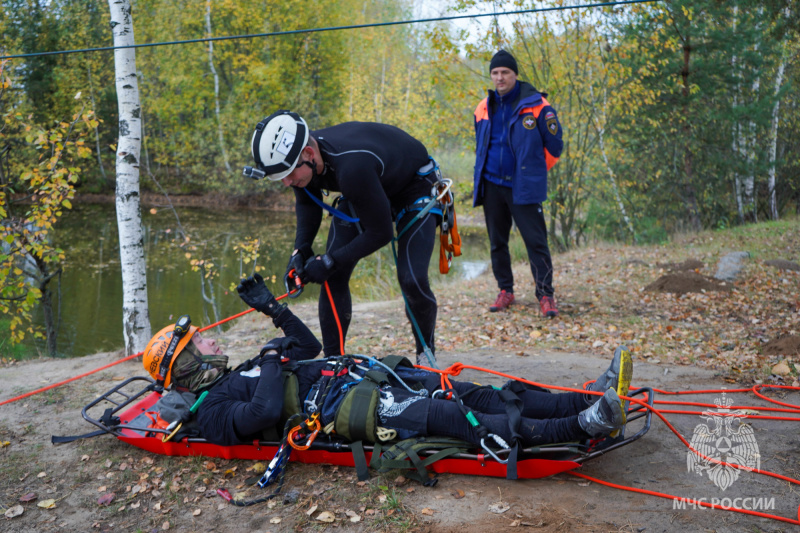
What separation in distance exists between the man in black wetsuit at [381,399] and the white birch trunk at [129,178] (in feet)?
8.63

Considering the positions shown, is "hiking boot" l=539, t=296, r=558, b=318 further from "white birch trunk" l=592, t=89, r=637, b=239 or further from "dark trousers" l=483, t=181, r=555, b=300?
"white birch trunk" l=592, t=89, r=637, b=239

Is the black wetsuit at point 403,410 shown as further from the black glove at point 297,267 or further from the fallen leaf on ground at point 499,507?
the black glove at point 297,267

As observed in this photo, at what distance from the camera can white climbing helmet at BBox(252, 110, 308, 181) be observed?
136 inches

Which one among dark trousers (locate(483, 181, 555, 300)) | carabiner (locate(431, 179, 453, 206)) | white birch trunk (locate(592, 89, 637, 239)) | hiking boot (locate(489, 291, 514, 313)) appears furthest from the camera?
white birch trunk (locate(592, 89, 637, 239))

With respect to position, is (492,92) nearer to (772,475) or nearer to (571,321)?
(571,321)

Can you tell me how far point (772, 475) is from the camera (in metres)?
3.05

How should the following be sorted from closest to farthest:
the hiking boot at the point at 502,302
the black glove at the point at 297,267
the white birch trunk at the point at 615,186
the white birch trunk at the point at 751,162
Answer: the black glove at the point at 297,267 < the hiking boot at the point at 502,302 < the white birch trunk at the point at 615,186 < the white birch trunk at the point at 751,162

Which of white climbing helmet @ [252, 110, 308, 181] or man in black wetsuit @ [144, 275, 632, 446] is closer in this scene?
man in black wetsuit @ [144, 275, 632, 446]

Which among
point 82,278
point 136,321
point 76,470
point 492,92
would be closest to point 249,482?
point 76,470

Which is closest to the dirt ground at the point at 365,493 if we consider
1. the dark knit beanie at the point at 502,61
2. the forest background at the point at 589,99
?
the dark knit beanie at the point at 502,61

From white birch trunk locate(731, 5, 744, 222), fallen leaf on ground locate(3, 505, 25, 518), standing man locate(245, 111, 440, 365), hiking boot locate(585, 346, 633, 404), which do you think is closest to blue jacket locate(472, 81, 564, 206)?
standing man locate(245, 111, 440, 365)

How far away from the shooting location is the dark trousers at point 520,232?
6645 millimetres

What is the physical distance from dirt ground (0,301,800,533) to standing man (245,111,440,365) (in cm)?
130

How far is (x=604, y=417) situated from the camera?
2.92 m
